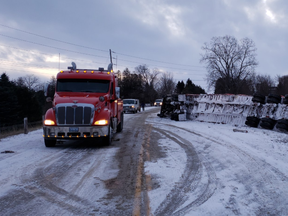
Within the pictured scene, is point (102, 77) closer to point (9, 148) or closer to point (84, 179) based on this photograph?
point (9, 148)

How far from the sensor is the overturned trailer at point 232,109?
45.8ft

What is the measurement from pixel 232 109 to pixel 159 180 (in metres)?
12.6

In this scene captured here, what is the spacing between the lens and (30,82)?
363ft

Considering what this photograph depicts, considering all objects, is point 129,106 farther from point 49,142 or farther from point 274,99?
point 49,142

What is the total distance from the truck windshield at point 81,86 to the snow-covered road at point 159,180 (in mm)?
2445

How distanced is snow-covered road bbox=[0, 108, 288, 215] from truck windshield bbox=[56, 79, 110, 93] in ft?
8.02

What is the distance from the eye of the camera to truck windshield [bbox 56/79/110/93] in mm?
10328

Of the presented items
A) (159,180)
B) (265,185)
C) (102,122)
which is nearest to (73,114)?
(102,122)

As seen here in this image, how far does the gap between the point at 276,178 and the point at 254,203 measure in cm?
168

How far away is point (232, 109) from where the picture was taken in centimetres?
1684

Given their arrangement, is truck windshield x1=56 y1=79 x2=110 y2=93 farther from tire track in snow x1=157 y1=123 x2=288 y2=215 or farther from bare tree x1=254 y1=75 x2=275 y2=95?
bare tree x1=254 y1=75 x2=275 y2=95

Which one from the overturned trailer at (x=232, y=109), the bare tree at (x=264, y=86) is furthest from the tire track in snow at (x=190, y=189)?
the bare tree at (x=264, y=86)

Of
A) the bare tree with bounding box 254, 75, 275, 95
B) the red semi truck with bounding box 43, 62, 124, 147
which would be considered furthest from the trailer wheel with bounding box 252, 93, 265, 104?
the bare tree with bounding box 254, 75, 275, 95

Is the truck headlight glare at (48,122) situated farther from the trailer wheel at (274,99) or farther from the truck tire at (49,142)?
the trailer wheel at (274,99)
